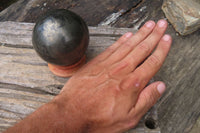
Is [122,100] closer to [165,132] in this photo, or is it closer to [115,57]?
[115,57]

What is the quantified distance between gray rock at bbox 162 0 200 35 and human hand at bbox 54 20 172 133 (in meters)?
0.22

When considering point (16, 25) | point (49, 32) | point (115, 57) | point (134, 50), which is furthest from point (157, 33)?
point (16, 25)

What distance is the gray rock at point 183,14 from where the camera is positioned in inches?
46.2

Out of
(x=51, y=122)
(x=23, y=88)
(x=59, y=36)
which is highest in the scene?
(x=59, y=36)

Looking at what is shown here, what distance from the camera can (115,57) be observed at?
1.04m

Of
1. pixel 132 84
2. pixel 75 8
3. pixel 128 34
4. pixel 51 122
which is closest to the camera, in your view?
pixel 51 122

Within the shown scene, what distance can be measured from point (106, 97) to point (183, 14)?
0.75m

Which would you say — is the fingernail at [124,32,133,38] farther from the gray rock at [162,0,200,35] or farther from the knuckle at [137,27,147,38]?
the gray rock at [162,0,200,35]

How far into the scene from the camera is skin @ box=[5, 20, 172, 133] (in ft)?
2.64

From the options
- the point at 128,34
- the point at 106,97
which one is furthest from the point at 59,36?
the point at 128,34

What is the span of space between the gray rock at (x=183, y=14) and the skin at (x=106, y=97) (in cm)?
25

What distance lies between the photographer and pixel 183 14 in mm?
1201

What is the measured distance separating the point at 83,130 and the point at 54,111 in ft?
0.48

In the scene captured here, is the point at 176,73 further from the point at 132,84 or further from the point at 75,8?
the point at 75,8
